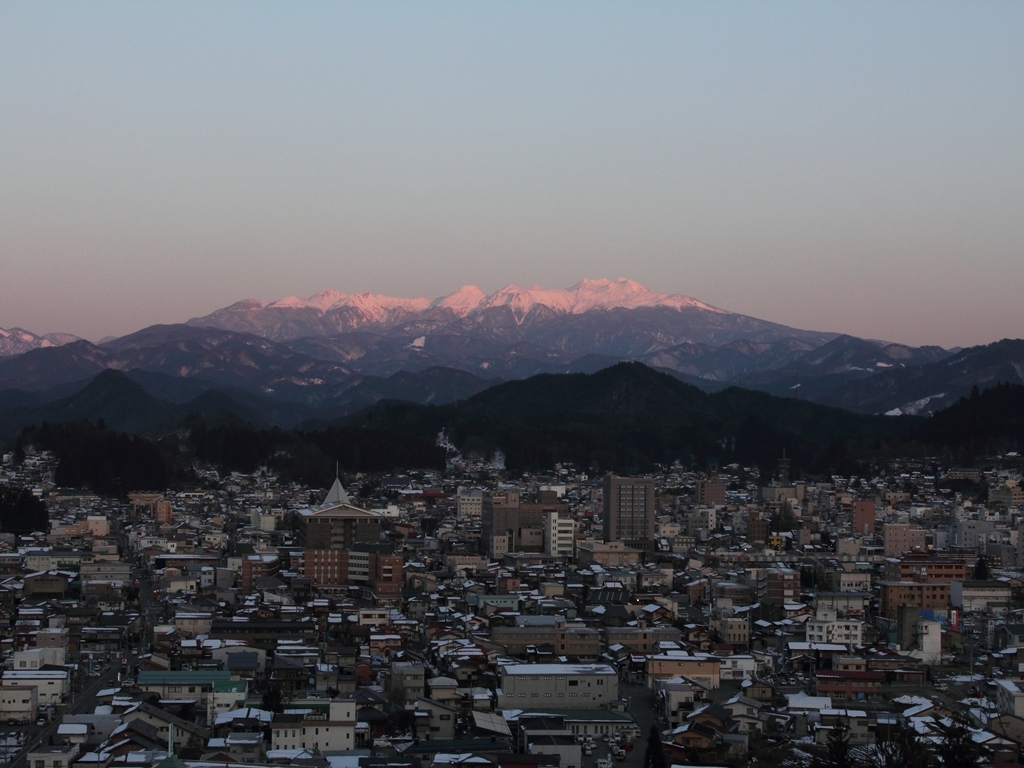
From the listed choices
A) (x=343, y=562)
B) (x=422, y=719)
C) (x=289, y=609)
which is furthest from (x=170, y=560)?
(x=422, y=719)

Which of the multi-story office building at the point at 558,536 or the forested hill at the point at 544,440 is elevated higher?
the forested hill at the point at 544,440

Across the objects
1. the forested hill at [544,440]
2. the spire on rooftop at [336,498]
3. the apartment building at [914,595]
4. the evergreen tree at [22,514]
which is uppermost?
the forested hill at [544,440]

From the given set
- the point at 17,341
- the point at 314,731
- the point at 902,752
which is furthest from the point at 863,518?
the point at 17,341

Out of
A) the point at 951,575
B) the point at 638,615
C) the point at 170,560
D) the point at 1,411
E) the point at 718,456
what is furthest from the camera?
the point at 1,411

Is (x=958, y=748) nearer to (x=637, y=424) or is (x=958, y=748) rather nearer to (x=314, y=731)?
(x=314, y=731)

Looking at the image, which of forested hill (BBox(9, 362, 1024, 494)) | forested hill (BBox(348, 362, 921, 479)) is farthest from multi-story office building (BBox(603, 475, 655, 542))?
forested hill (BBox(348, 362, 921, 479))

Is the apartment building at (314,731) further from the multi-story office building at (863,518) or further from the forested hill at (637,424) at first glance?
the forested hill at (637,424)

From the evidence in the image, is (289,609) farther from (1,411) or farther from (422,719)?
(1,411)

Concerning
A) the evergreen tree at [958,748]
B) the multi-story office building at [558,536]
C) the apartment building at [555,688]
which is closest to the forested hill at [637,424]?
the multi-story office building at [558,536]

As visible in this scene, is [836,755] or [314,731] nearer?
[836,755]
